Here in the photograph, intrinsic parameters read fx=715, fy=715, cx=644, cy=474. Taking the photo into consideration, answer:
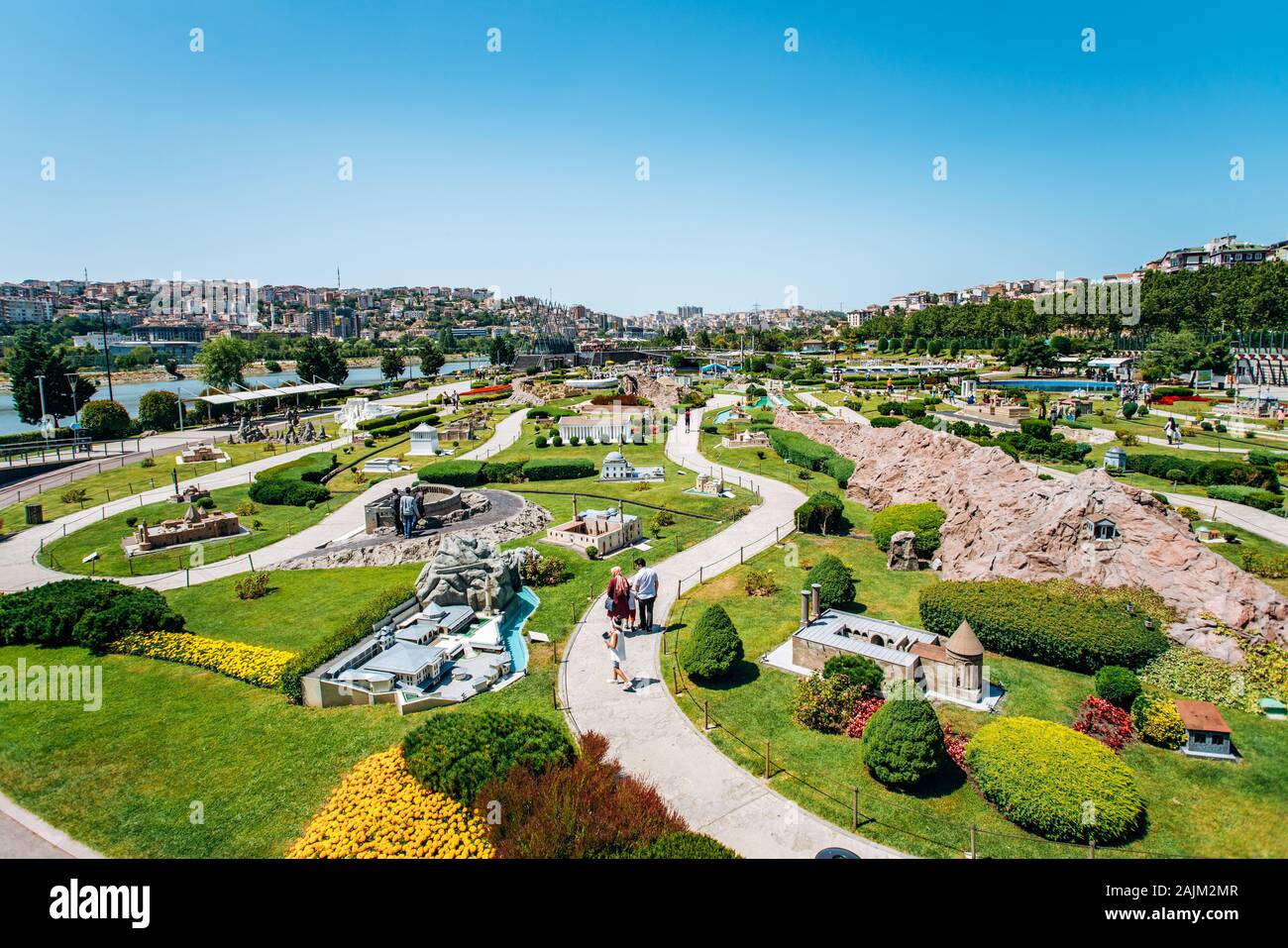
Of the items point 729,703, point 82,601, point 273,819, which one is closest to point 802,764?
point 729,703

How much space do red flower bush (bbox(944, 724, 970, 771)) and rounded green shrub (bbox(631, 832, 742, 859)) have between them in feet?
23.3

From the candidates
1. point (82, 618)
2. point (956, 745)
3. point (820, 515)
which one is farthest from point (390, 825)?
point (820, 515)

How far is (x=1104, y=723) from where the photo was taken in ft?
52.5

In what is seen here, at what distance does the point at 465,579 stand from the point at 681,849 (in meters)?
14.8

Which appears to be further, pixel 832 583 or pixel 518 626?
pixel 832 583

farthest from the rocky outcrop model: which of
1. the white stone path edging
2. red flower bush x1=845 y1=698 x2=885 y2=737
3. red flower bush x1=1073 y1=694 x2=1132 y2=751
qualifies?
the white stone path edging

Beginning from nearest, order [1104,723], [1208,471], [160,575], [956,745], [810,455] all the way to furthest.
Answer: [956,745]
[1104,723]
[160,575]
[1208,471]
[810,455]

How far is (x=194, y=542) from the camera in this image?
31.6 metres

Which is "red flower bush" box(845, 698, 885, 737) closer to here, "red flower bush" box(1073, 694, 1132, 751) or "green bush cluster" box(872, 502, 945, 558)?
"red flower bush" box(1073, 694, 1132, 751)

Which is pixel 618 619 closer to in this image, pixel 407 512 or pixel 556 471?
pixel 407 512

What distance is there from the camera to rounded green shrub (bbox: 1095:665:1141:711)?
1639 centimetres

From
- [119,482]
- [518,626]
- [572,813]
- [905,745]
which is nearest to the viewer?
[572,813]
